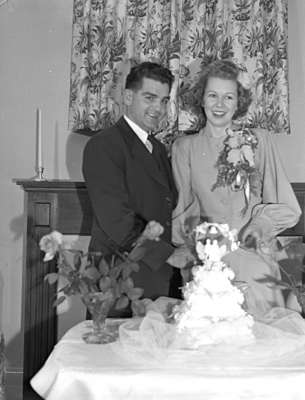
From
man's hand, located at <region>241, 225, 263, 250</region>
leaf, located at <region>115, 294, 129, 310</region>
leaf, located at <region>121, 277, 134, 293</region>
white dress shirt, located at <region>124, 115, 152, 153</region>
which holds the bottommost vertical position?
leaf, located at <region>115, 294, 129, 310</region>

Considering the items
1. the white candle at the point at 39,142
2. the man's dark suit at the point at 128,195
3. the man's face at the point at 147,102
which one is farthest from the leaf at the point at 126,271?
the white candle at the point at 39,142

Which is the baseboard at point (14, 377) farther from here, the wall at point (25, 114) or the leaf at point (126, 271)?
the leaf at point (126, 271)

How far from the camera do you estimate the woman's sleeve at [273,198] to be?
7.81 ft

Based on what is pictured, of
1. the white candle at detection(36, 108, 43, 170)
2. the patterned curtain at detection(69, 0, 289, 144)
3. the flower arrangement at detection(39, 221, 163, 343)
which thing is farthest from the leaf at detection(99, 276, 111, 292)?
the patterned curtain at detection(69, 0, 289, 144)

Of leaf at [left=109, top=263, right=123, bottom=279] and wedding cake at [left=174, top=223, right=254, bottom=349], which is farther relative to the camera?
leaf at [left=109, top=263, right=123, bottom=279]

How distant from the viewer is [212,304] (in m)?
1.73

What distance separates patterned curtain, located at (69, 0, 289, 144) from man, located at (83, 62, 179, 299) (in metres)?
0.55

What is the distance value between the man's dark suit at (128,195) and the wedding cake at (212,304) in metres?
0.60

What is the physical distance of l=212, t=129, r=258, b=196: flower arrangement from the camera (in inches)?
94.1

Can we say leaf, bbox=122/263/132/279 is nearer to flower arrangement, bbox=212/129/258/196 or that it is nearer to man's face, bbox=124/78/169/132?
flower arrangement, bbox=212/129/258/196

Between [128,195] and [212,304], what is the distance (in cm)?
90

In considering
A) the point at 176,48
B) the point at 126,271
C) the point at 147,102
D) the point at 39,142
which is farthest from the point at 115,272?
the point at 176,48

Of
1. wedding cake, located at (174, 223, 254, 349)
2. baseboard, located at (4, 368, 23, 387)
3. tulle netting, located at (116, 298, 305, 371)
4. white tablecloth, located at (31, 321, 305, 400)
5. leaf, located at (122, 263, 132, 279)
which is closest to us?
white tablecloth, located at (31, 321, 305, 400)

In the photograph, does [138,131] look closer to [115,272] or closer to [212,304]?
[115,272]
